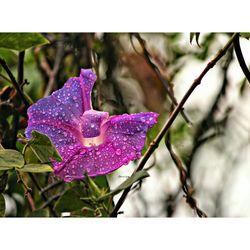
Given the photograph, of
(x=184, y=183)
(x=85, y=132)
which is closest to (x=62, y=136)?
(x=85, y=132)

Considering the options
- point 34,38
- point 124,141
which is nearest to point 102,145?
point 124,141

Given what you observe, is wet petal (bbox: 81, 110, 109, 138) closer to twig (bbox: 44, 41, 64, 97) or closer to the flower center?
the flower center

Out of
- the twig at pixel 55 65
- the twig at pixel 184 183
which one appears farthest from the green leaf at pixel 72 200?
the twig at pixel 55 65

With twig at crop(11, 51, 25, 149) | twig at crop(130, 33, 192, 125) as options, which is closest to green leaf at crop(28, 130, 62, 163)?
twig at crop(11, 51, 25, 149)

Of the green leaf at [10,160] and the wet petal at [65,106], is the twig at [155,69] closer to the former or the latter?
the wet petal at [65,106]
